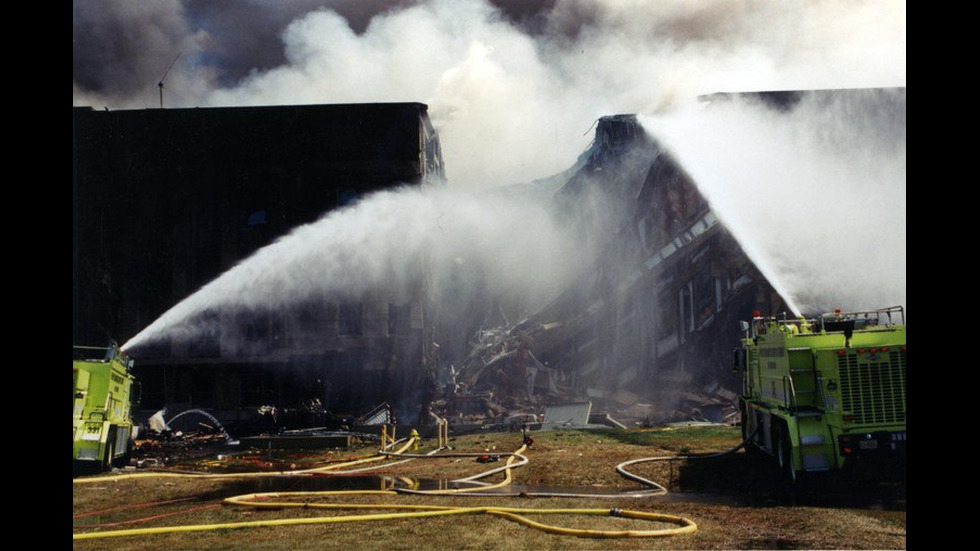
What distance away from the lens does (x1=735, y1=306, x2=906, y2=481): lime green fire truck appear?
36.0 ft

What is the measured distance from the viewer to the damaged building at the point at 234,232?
108 ft

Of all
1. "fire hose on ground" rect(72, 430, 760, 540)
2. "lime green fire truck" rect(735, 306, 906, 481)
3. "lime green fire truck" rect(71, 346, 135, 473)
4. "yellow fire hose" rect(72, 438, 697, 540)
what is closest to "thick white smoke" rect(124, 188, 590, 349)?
"lime green fire truck" rect(71, 346, 135, 473)

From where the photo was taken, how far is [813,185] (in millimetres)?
30766

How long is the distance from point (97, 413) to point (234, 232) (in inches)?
712

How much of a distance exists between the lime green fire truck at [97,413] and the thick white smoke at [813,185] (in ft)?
73.6

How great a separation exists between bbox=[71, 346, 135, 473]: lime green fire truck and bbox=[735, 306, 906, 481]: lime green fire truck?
519 inches

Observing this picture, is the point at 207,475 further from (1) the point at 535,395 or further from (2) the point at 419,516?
(1) the point at 535,395

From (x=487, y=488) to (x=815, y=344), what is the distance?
562 centimetres

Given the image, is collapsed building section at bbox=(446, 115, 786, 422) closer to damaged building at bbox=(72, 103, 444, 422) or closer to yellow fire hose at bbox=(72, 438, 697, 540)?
damaged building at bbox=(72, 103, 444, 422)

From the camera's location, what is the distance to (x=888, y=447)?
35.6 ft
